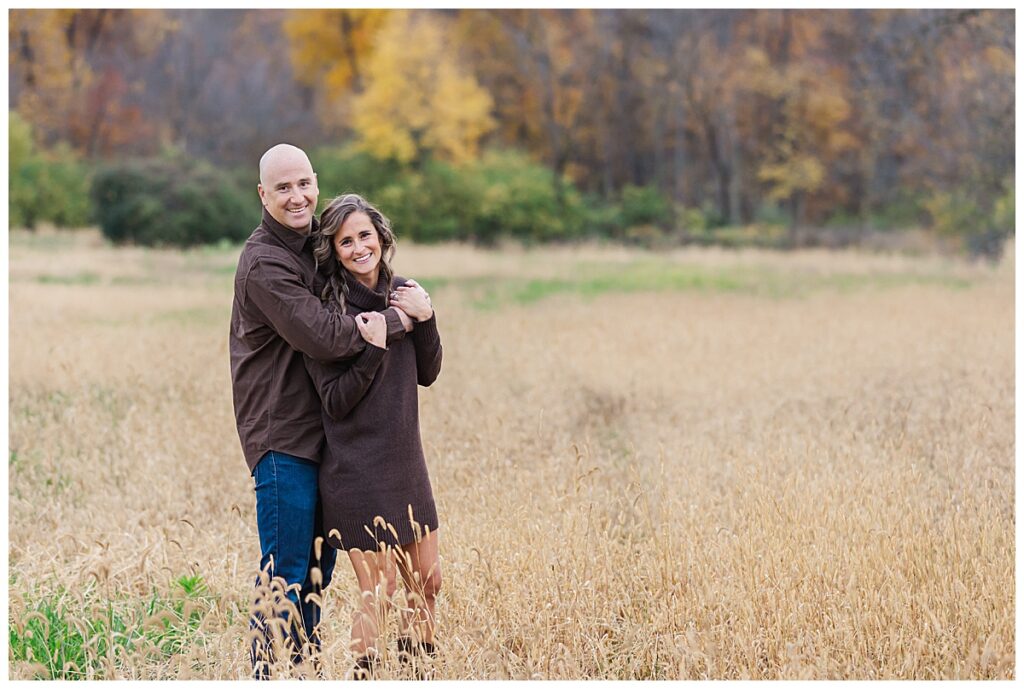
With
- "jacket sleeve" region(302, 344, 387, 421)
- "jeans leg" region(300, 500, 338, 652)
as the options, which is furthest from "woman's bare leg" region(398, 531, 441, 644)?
"jacket sleeve" region(302, 344, 387, 421)

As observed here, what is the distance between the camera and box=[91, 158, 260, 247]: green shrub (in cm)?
2975

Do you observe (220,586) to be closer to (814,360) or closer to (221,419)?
(221,419)

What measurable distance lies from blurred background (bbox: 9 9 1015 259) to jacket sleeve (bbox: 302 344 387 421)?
96.5ft

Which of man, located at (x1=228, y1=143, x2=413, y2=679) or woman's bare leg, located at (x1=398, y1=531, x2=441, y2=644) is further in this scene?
woman's bare leg, located at (x1=398, y1=531, x2=441, y2=644)

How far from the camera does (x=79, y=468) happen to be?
6.91 meters

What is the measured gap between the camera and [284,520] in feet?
12.3

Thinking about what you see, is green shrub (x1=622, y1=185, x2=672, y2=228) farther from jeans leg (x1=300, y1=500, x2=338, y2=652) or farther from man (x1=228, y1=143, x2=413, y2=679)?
man (x1=228, y1=143, x2=413, y2=679)

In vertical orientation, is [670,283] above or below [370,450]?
below

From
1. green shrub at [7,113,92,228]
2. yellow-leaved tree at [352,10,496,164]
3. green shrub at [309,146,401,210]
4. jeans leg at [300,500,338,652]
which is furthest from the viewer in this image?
green shrub at [309,146,401,210]

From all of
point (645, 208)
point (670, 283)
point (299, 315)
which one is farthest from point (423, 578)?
point (645, 208)

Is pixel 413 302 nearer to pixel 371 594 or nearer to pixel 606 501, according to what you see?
pixel 371 594

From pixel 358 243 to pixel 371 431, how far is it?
2.24ft

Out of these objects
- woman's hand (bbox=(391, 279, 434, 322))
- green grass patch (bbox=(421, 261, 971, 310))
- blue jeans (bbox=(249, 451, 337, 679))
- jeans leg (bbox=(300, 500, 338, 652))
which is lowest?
green grass patch (bbox=(421, 261, 971, 310))

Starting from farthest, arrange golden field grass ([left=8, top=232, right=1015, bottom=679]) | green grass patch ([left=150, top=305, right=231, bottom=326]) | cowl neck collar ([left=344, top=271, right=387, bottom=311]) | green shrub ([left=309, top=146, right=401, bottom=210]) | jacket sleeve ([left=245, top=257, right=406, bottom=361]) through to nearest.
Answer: green shrub ([left=309, top=146, right=401, bottom=210]), green grass patch ([left=150, top=305, right=231, bottom=326]), golden field grass ([left=8, top=232, right=1015, bottom=679]), cowl neck collar ([left=344, top=271, right=387, bottom=311]), jacket sleeve ([left=245, top=257, right=406, bottom=361])
